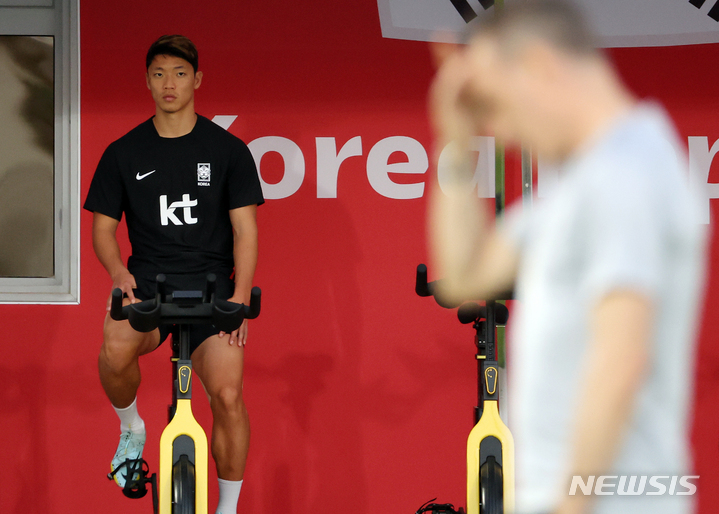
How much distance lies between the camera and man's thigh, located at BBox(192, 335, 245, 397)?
2562 millimetres

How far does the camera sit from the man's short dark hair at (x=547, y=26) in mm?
800

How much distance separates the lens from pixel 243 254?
268 cm

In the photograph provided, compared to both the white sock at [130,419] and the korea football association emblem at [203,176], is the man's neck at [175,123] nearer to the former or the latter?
the korea football association emblem at [203,176]

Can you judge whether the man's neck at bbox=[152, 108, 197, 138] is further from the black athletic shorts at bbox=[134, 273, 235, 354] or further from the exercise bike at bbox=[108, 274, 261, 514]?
the exercise bike at bbox=[108, 274, 261, 514]

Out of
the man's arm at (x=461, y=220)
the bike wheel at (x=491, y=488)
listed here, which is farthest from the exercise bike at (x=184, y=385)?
the man's arm at (x=461, y=220)

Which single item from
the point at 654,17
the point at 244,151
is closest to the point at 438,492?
the point at 244,151

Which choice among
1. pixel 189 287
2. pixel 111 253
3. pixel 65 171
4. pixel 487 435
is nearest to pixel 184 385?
pixel 189 287

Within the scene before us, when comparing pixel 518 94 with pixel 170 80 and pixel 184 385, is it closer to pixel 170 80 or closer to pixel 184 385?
pixel 184 385

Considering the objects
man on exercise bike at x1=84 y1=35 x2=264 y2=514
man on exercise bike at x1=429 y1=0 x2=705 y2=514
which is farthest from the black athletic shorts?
man on exercise bike at x1=429 y1=0 x2=705 y2=514

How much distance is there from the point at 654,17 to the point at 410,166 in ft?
4.26

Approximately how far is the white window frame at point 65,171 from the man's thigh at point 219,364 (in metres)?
0.95

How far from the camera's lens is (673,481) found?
2.57 feet

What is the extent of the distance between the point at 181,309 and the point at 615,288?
5.83 ft

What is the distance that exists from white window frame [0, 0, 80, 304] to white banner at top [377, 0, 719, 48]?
1.39m
